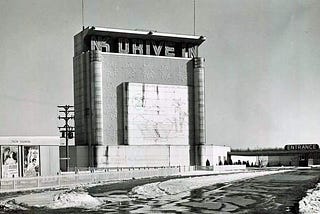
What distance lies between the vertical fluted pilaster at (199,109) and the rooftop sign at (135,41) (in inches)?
161

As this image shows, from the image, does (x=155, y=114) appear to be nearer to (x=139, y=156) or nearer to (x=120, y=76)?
(x=139, y=156)

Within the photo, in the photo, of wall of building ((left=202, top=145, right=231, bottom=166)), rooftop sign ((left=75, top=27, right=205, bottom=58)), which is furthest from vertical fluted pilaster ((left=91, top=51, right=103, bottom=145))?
wall of building ((left=202, top=145, right=231, bottom=166))

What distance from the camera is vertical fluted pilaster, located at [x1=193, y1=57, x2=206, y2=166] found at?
93562mm

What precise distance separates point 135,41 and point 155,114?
1338 cm

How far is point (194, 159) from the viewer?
308 ft

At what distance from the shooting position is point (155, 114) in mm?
90438

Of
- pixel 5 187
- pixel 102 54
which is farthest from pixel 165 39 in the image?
pixel 5 187

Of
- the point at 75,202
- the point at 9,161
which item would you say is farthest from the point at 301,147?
the point at 75,202

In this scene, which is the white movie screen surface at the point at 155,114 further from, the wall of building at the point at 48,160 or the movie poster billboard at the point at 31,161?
the movie poster billboard at the point at 31,161

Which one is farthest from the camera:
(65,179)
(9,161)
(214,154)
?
(214,154)

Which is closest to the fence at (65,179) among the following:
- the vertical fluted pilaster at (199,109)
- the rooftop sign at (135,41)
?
the vertical fluted pilaster at (199,109)

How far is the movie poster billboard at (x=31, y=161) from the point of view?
1847 inches

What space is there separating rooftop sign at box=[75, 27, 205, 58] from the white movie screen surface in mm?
6903

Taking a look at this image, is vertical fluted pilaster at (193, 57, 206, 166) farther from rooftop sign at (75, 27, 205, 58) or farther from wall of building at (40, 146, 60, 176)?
wall of building at (40, 146, 60, 176)
